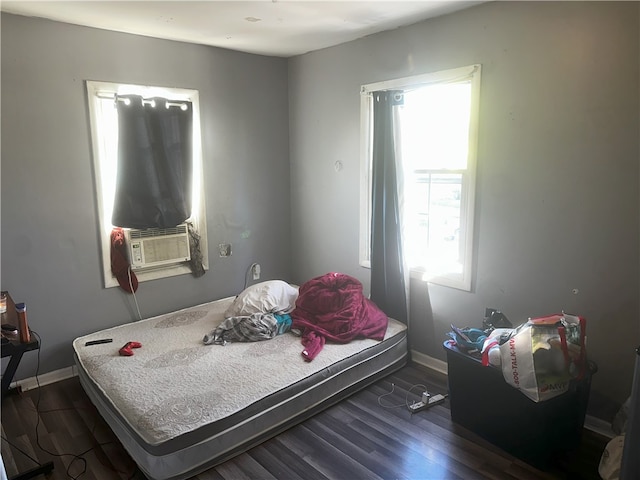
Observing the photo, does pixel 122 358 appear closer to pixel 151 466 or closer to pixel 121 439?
pixel 121 439

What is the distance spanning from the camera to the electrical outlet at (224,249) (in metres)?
3.81

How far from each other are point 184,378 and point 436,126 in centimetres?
227

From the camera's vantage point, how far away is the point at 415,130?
3.19m

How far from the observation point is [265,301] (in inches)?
126

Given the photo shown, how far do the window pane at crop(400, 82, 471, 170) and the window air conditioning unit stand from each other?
186cm

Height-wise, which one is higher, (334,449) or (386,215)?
(386,215)

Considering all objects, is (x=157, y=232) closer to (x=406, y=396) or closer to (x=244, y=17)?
(x=244, y=17)

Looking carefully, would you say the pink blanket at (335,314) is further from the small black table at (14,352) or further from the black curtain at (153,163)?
the small black table at (14,352)

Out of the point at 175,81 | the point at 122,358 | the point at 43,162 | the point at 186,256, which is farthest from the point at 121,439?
the point at 175,81

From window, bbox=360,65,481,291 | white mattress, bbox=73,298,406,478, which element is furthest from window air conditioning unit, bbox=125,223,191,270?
window, bbox=360,65,481,291

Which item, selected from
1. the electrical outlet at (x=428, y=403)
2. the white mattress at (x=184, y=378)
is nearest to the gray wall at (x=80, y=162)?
the white mattress at (x=184, y=378)

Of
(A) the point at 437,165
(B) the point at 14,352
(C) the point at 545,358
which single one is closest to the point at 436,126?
(A) the point at 437,165

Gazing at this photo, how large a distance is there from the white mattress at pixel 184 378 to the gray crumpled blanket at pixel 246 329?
0.05m

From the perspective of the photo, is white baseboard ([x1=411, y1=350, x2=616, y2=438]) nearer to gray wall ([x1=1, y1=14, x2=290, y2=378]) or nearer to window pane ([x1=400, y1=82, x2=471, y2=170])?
window pane ([x1=400, y1=82, x2=471, y2=170])
